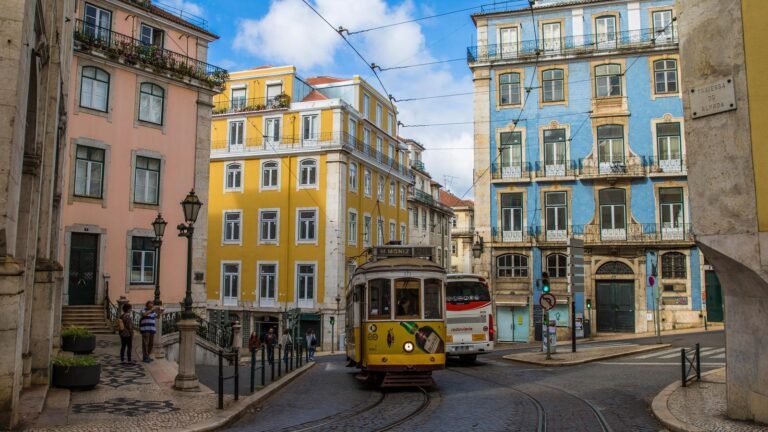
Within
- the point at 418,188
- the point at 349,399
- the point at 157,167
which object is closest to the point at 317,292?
the point at 157,167

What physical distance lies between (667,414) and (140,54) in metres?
23.1

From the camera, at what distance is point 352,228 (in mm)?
41156

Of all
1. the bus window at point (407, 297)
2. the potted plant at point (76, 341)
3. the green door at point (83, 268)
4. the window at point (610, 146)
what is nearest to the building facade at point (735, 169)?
the bus window at point (407, 297)

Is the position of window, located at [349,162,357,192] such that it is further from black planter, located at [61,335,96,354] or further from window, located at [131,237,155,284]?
black planter, located at [61,335,96,354]

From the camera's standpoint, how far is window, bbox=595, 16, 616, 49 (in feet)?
108

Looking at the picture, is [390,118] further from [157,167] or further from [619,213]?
[157,167]

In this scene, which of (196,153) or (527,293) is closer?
(196,153)

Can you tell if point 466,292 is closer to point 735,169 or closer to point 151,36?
point 735,169

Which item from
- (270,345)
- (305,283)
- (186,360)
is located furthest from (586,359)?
(305,283)

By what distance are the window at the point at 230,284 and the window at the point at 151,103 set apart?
17.2 meters

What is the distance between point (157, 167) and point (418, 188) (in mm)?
34774

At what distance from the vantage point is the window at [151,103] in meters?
25.3

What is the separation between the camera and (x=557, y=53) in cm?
3334

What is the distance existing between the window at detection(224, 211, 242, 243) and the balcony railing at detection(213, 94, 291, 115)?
690 cm
